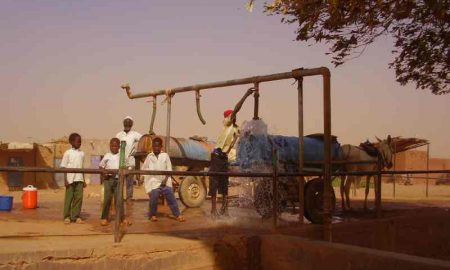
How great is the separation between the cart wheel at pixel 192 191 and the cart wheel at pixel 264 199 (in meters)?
2.45

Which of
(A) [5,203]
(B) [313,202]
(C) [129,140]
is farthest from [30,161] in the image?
(B) [313,202]

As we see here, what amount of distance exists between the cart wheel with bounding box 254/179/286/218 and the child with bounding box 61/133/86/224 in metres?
2.91

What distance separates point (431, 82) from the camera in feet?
32.9

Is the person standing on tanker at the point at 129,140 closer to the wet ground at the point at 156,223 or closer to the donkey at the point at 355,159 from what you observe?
the wet ground at the point at 156,223

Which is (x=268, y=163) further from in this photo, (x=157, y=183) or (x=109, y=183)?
(x=109, y=183)

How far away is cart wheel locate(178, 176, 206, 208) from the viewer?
999cm

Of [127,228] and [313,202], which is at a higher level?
[313,202]

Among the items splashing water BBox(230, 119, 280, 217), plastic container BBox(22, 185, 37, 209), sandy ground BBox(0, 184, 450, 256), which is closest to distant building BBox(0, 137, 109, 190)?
plastic container BBox(22, 185, 37, 209)

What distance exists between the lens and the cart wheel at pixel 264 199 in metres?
7.87

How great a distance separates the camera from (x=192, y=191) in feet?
33.4

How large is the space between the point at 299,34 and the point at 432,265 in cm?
539

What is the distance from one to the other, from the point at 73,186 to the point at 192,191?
3.30 m

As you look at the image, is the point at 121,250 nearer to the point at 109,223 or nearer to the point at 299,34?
the point at 109,223

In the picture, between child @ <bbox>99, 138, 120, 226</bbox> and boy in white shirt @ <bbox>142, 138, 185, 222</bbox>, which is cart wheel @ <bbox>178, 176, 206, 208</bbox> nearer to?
boy in white shirt @ <bbox>142, 138, 185, 222</bbox>
